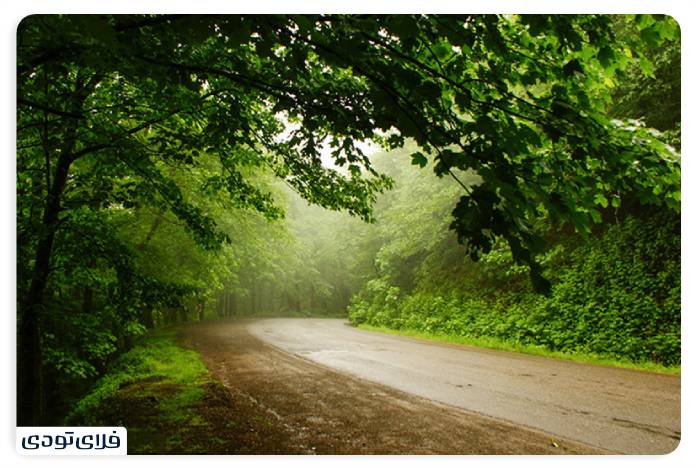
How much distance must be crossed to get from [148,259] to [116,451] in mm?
5533

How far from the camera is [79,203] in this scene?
4734 millimetres

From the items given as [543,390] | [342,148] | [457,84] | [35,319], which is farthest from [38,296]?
[543,390]

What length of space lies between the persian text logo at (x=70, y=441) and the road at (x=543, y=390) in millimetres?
3551

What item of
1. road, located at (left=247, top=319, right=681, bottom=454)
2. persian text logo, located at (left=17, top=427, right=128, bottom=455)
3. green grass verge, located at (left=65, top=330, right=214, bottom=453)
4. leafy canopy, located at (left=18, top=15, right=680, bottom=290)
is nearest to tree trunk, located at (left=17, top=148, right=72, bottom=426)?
green grass verge, located at (left=65, top=330, right=214, bottom=453)

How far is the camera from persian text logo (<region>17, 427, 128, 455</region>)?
3.09 metres

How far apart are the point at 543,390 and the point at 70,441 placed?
530cm

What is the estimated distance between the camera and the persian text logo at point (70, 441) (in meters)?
3.09

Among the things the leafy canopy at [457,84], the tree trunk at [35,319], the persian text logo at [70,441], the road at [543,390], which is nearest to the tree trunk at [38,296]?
the tree trunk at [35,319]

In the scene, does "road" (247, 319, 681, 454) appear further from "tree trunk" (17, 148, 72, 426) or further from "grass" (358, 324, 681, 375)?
"tree trunk" (17, 148, 72, 426)

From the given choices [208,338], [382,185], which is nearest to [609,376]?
[382,185]

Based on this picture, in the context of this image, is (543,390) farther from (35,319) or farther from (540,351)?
(35,319)

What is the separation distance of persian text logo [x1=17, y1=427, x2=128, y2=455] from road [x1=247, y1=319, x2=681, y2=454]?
11.7 ft

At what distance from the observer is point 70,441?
10.1 ft

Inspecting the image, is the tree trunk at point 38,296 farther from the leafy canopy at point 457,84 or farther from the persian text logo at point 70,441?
the persian text logo at point 70,441
